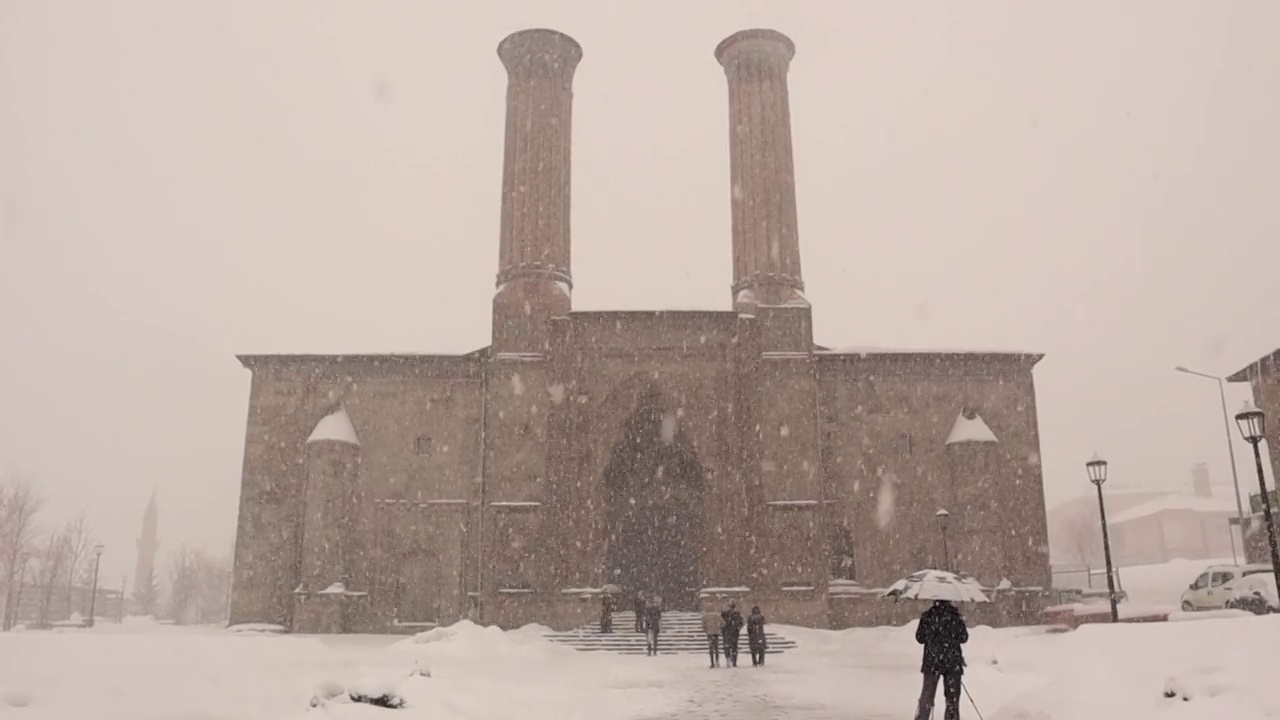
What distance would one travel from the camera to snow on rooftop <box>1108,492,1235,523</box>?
256ft

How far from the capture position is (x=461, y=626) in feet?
72.5

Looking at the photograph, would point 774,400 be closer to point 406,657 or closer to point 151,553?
point 406,657

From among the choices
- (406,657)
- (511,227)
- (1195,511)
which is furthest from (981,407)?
(1195,511)

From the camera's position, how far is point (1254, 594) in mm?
21688

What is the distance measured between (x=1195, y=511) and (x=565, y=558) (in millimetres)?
71204

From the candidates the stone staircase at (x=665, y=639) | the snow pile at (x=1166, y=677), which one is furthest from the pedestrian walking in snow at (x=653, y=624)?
the snow pile at (x=1166, y=677)

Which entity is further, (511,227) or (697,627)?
(511,227)

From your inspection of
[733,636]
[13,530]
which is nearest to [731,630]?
[733,636]

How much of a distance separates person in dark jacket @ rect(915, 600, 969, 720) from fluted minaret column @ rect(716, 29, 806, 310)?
64.0 ft

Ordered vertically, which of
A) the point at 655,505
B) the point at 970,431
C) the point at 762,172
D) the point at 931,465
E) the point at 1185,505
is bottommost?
the point at 655,505

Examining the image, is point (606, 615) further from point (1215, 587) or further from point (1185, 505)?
point (1185, 505)

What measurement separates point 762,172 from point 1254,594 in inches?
710

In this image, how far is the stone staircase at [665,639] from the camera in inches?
899

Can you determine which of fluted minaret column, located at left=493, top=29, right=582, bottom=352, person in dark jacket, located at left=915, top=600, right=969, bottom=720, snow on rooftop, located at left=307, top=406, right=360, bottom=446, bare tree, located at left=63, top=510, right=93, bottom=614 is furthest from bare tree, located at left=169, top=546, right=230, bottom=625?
person in dark jacket, located at left=915, top=600, right=969, bottom=720
